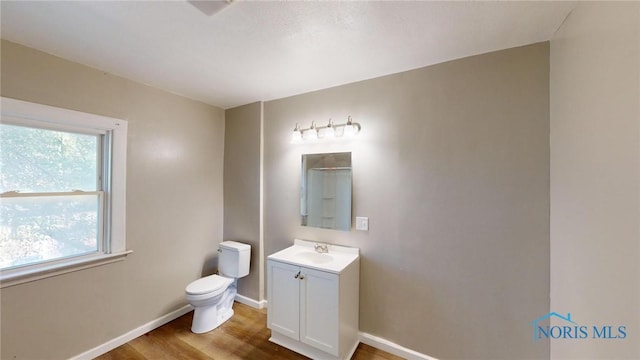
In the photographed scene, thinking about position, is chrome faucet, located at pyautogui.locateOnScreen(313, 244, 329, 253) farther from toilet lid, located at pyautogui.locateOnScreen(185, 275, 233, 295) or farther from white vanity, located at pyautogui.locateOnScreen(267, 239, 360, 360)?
toilet lid, located at pyautogui.locateOnScreen(185, 275, 233, 295)

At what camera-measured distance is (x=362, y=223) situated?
2.06 m

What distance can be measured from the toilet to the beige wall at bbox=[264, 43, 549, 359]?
1.03m

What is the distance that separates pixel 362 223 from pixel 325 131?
2.99 feet

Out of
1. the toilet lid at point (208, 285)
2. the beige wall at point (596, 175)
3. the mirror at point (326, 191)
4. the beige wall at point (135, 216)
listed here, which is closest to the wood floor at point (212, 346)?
the beige wall at point (135, 216)

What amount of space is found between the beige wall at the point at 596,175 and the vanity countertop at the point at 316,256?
51.0 inches

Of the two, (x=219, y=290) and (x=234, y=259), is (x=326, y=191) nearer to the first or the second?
(x=234, y=259)

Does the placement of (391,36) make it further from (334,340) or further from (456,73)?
(334,340)

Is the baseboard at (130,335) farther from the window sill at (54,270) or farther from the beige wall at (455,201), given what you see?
the beige wall at (455,201)

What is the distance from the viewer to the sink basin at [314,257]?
2.09m

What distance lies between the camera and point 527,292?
1508 millimetres

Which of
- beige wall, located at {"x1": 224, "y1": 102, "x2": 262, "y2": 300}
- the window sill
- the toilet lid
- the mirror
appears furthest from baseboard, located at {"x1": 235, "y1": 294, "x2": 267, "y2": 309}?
the window sill

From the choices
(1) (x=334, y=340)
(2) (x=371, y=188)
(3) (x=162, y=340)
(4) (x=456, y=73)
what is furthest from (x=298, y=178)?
(3) (x=162, y=340)

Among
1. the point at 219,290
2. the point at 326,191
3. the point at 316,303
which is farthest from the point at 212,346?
the point at 326,191

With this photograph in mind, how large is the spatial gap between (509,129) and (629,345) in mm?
1194
